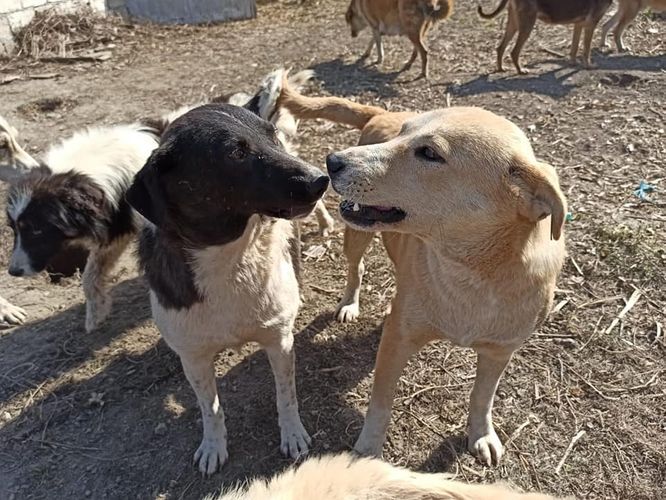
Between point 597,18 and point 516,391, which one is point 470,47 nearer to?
point 597,18

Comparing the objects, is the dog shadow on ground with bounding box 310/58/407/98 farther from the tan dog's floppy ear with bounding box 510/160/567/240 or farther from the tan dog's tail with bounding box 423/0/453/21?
the tan dog's floppy ear with bounding box 510/160/567/240

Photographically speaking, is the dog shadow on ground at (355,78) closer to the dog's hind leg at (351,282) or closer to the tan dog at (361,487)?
the dog's hind leg at (351,282)

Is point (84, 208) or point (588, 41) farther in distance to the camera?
point (588, 41)

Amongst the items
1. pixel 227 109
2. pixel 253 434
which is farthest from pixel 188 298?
pixel 253 434

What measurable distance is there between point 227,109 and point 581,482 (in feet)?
7.62

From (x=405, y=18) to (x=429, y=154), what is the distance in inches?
245

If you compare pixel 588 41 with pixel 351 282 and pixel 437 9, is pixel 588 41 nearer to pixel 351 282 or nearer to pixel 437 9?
pixel 437 9

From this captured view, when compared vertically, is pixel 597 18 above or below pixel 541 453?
above

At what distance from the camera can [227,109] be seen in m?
2.33

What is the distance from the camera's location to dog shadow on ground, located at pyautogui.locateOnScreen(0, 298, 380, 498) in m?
2.84

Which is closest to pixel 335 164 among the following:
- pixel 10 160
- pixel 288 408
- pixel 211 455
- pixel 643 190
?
pixel 288 408

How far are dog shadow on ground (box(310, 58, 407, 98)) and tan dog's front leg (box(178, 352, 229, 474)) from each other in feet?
16.3

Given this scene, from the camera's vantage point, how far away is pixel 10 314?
3.76 metres

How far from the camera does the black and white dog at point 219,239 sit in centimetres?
217
